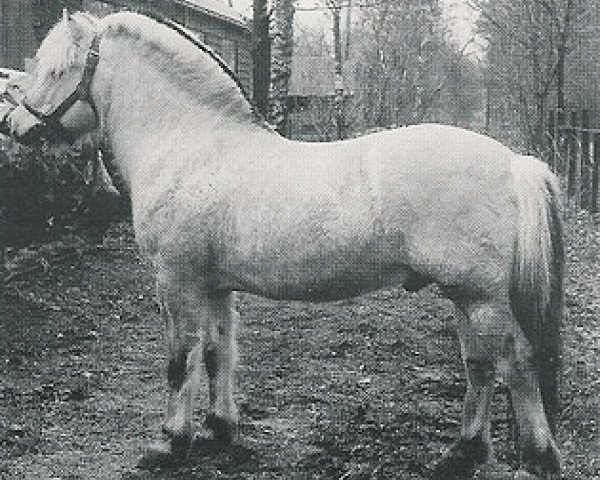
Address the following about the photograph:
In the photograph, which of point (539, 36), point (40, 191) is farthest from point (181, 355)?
point (539, 36)

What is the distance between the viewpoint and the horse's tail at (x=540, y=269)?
3732 millimetres

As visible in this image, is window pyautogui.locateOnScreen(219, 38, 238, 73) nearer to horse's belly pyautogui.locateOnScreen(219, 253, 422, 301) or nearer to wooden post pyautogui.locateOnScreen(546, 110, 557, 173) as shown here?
wooden post pyautogui.locateOnScreen(546, 110, 557, 173)

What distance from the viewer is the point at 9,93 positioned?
4.71m

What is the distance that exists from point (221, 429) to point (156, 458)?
0.40 meters

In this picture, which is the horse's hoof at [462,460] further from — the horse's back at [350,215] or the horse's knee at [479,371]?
the horse's back at [350,215]

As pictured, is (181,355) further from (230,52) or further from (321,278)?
(230,52)

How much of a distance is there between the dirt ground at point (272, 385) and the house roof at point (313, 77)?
90.4 ft

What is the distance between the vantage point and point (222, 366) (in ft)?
14.9

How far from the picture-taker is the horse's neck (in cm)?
434

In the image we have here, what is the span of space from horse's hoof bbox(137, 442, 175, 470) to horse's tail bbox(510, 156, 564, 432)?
1885mm

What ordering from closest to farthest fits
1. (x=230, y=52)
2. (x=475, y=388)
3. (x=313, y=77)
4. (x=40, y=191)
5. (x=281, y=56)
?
(x=475, y=388)
(x=40, y=191)
(x=281, y=56)
(x=230, y=52)
(x=313, y=77)

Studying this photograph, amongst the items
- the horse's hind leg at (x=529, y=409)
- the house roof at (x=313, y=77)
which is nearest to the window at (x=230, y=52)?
the house roof at (x=313, y=77)

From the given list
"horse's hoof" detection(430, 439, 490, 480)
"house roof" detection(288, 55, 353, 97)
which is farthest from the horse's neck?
"house roof" detection(288, 55, 353, 97)

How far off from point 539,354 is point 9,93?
3121 millimetres
